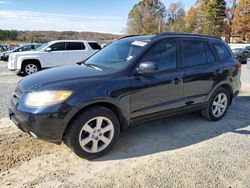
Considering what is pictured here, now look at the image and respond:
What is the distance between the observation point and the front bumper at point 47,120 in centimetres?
321

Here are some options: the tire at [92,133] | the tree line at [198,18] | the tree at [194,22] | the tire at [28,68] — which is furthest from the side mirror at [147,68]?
the tree at [194,22]

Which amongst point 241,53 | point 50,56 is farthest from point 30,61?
point 241,53

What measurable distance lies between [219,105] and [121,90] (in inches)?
98.4

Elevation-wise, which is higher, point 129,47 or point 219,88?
point 129,47

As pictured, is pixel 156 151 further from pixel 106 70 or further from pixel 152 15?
pixel 152 15

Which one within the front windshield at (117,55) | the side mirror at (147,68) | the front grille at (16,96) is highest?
the front windshield at (117,55)

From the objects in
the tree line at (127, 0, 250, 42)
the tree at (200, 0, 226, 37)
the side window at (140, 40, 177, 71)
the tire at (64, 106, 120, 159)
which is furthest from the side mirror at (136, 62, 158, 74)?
the tree at (200, 0, 226, 37)

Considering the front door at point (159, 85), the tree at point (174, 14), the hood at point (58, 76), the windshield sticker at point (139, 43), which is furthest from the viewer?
the tree at point (174, 14)

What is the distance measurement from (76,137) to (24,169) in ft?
2.52

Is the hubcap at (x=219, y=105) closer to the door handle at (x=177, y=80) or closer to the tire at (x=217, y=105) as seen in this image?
the tire at (x=217, y=105)

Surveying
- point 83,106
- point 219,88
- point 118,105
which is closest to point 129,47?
point 118,105

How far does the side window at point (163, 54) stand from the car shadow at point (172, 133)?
3.85ft

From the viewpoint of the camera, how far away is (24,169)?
10.9 feet

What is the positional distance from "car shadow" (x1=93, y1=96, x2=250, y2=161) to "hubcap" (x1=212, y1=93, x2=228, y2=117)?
0.58 feet
